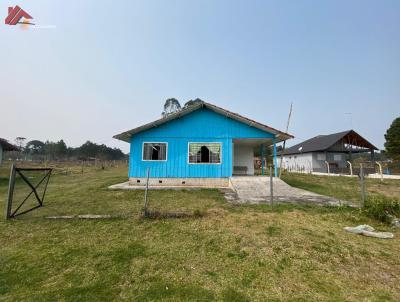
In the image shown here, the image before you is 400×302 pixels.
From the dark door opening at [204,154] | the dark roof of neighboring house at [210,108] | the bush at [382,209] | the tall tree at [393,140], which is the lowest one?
the bush at [382,209]

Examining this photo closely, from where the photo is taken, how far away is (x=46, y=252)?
4125 millimetres

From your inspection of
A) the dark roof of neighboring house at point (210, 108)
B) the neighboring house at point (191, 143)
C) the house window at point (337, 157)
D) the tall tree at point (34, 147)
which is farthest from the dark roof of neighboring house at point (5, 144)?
the tall tree at point (34, 147)

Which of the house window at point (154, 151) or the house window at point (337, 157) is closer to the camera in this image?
the house window at point (154, 151)

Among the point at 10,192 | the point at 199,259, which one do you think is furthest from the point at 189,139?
the point at 199,259

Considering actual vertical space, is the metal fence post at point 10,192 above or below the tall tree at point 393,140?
below

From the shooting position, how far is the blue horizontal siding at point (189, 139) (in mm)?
12828

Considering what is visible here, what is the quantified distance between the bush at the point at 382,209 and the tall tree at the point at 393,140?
3396 centimetres

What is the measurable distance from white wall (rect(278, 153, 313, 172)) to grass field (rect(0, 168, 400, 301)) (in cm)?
2686

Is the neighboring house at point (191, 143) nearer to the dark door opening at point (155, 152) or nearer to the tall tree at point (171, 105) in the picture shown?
the dark door opening at point (155, 152)

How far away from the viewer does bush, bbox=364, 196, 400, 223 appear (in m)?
5.93

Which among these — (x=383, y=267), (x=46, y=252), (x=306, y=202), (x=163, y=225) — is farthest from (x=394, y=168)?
(x=46, y=252)

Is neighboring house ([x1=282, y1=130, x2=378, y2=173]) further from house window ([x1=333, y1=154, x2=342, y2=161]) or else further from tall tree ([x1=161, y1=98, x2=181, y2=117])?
tall tree ([x1=161, y1=98, x2=181, y2=117])

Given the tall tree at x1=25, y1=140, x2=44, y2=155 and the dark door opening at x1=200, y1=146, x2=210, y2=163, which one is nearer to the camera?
the dark door opening at x1=200, y1=146, x2=210, y2=163

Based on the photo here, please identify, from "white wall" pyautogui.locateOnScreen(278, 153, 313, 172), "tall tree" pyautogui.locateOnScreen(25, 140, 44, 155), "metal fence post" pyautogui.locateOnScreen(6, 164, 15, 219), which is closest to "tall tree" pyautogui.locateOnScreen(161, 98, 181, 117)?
"white wall" pyautogui.locateOnScreen(278, 153, 313, 172)
